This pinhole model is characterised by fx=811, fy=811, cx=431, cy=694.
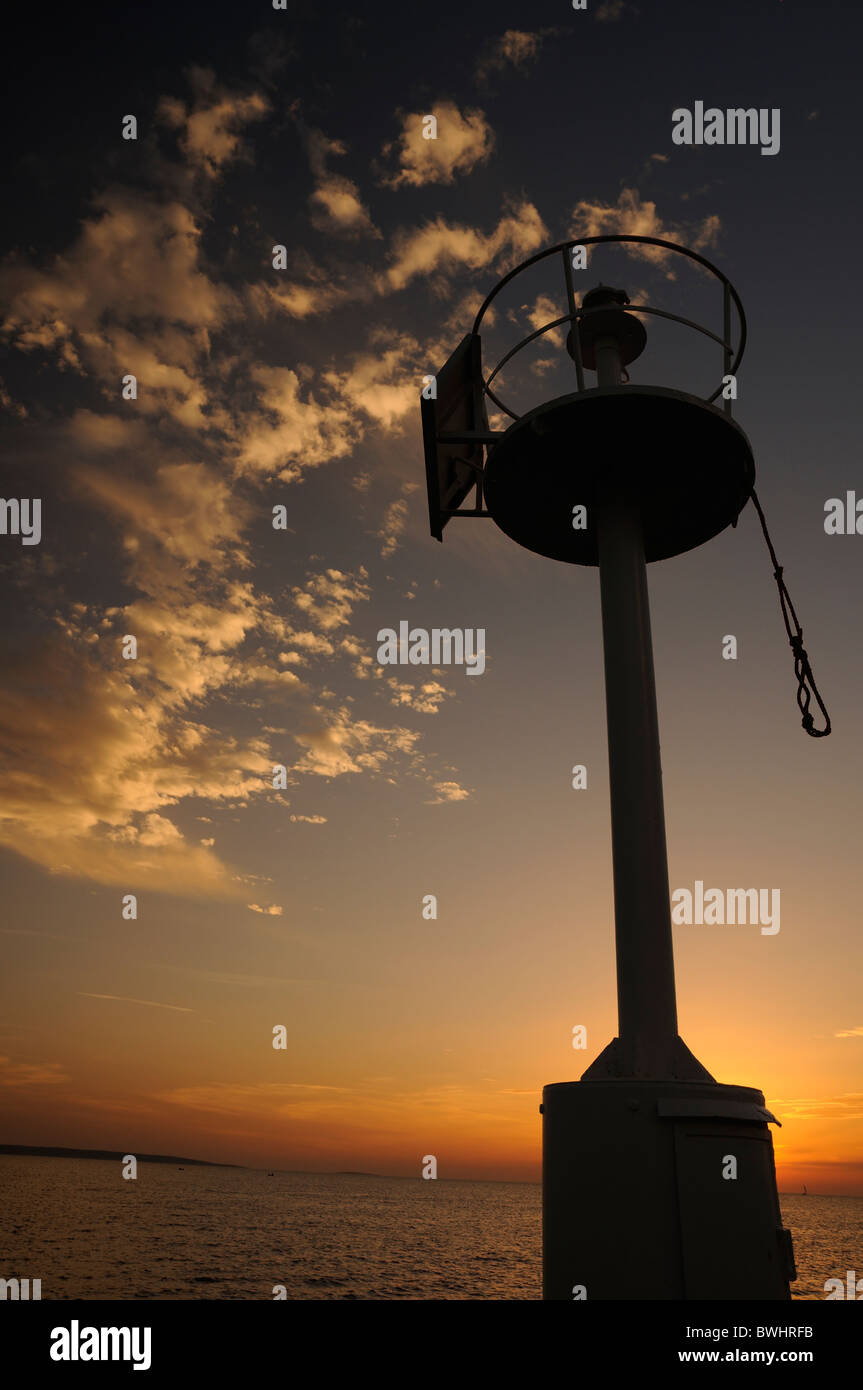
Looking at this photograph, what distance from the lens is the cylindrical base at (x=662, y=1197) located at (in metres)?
6.70

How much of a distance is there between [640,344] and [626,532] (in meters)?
2.92

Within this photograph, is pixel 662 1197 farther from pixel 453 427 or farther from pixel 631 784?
pixel 453 427

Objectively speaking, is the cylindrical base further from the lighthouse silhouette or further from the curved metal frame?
the curved metal frame

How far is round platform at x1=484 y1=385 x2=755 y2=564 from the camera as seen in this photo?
9133 mm

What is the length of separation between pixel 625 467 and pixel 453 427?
2.39 metres

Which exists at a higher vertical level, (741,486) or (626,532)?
(741,486)

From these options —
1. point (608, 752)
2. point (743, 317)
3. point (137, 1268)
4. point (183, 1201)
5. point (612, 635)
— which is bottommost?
point (183, 1201)

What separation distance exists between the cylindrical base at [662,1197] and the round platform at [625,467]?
6.74 metres

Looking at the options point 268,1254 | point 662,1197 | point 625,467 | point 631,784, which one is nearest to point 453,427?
point 625,467

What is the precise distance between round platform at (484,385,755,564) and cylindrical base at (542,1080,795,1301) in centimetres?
674

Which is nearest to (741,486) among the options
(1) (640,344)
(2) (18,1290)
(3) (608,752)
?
(1) (640,344)

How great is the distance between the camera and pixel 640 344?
35.4ft

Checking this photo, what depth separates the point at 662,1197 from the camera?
267 inches
